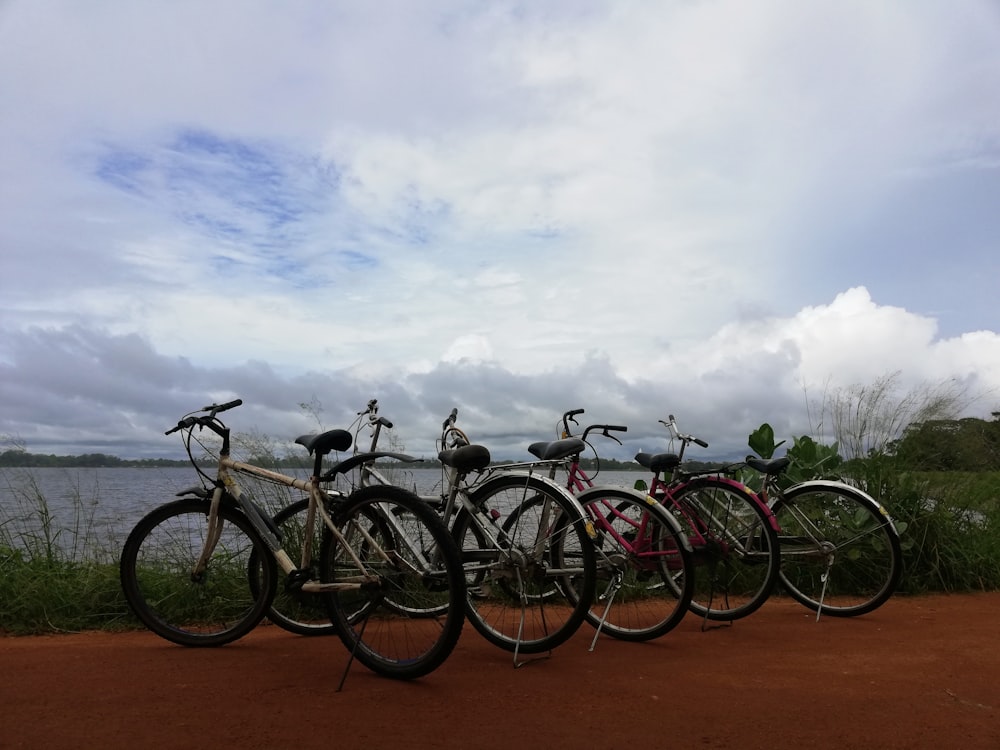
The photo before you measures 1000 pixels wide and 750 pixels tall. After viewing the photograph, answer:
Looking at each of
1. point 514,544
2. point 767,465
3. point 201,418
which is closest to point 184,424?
point 201,418

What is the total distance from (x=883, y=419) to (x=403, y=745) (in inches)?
233

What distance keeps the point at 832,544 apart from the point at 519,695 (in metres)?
3.13

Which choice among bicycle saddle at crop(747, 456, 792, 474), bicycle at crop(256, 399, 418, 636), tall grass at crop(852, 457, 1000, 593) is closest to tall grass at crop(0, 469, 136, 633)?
bicycle at crop(256, 399, 418, 636)

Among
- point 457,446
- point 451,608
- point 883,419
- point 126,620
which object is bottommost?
point 126,620

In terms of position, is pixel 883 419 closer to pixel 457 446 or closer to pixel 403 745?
pixel 457 446

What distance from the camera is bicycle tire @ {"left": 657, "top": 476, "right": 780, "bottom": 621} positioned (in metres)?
5.16

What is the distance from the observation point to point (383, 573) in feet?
12.9

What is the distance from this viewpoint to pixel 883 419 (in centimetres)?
736

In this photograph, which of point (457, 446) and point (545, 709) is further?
point (457, 446)

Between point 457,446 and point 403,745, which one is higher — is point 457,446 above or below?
above

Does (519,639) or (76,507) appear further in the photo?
(76,507)

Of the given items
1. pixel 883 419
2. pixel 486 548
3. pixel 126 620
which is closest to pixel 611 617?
pixel 486 548

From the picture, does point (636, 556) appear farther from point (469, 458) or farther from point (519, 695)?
point (519, 695)

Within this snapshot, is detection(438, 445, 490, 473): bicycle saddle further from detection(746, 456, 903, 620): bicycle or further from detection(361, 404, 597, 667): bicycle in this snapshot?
detection(746, 456, 903, 620): bicycle
